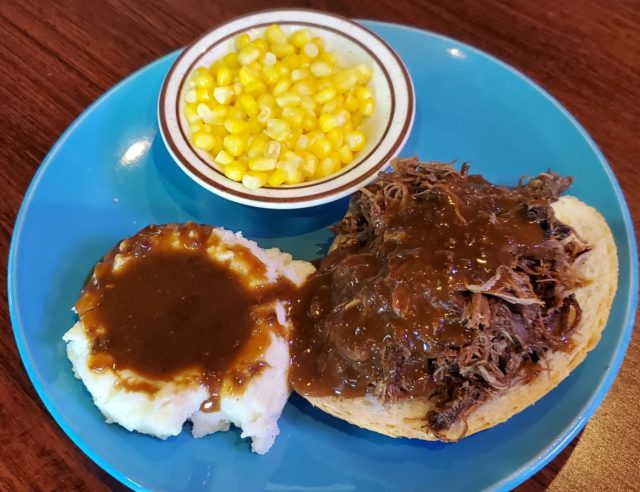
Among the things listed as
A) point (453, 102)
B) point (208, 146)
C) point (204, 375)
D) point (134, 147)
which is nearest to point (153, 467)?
point (204, 375)

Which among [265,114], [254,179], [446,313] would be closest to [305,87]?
[265,114]

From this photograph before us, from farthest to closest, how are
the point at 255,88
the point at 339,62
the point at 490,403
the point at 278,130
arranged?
1. the point at 339,62
2. the point at 255,88
3. the point at 278,130
4. the point at 490,403

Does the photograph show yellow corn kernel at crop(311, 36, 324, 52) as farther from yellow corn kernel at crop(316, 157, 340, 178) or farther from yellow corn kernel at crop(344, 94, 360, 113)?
yellow corn kernel at crop(316, 157, 340, 178)

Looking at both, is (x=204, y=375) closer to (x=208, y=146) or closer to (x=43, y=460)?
(x=43, y=460)

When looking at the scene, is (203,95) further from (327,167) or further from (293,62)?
(327,167)

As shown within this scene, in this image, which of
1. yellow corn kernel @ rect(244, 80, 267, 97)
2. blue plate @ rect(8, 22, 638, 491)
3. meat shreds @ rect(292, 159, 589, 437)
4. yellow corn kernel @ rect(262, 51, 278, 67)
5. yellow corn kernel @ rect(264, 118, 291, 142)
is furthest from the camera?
yellow corn kernel @ rect(262, 51, 278, 67)

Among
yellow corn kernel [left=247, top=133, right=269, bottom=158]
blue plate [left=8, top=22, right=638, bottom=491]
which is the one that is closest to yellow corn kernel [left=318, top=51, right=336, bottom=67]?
blue plate [left=8, top=22, right=638, bottom=491]
